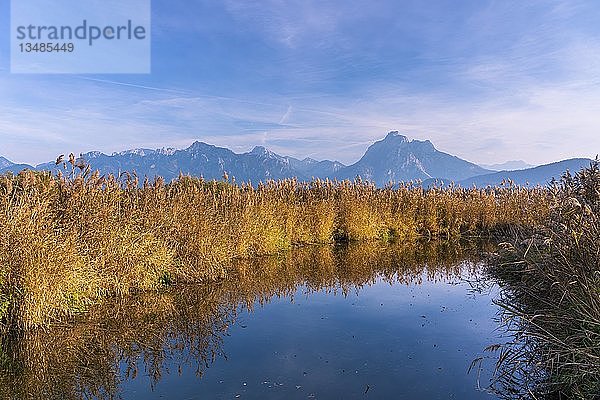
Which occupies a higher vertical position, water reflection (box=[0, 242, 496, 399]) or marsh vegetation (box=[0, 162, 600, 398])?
marsh vegetation (box=[0, 162, 600, 398])

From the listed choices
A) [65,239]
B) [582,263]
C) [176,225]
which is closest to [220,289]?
[176,225]

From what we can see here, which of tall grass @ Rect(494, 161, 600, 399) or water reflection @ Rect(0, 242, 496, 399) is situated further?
water reflection @ Rect(0, 242, 496, 399)

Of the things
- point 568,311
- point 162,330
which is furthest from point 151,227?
point 568,311

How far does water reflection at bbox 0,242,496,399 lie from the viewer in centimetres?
505

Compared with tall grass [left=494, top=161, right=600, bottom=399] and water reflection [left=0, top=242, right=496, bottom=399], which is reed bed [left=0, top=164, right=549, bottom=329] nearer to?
water reflection [left=0, top=242, right=496, bottom=399]

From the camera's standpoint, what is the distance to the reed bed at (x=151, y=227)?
21.0ft

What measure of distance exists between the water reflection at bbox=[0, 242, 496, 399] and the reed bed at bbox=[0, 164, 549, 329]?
0.41 metres

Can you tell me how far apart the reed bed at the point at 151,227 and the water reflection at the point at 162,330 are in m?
0.41

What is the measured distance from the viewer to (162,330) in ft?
21.8

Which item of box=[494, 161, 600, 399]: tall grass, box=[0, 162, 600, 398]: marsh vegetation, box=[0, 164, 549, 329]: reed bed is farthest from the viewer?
box=[0, 164, 549, 329]: reed bed

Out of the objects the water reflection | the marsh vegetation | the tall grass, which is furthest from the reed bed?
the tall grass

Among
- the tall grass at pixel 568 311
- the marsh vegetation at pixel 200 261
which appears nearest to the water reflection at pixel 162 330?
the marsh vegetation at pixel 200 261

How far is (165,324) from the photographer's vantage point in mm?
6898

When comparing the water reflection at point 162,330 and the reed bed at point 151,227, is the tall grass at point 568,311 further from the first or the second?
the water reflection at point 162,330
